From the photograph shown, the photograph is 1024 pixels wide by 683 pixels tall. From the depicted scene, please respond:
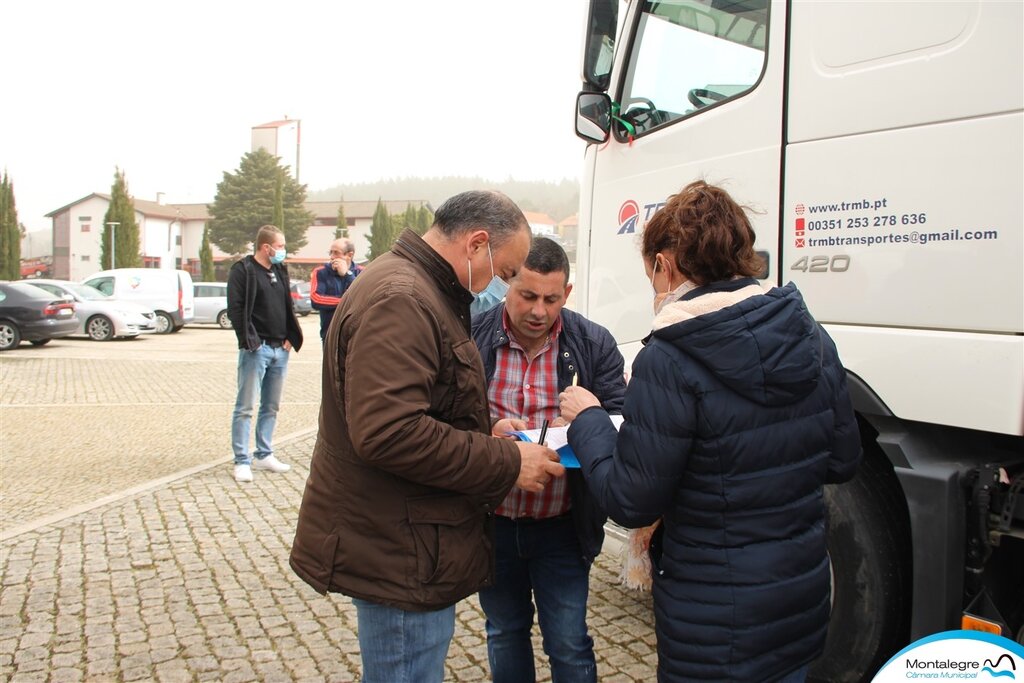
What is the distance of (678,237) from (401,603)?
43.0 inches

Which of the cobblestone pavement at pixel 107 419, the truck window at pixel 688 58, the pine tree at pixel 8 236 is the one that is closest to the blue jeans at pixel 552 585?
the truck window at pixel 688 58

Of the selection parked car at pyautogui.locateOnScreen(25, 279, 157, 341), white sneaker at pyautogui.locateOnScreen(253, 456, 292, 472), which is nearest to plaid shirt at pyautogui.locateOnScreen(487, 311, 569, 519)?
white sneaker at pyautogui.locateOnScreen(253, 456, 292, 472)

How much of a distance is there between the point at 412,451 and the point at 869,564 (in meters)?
1.86

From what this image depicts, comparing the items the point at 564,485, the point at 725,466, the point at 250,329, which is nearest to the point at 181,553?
the point at 250,329

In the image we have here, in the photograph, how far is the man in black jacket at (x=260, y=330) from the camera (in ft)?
21.1

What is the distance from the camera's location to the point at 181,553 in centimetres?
487

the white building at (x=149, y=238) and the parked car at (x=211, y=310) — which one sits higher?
the white building at (x=149, y=238)

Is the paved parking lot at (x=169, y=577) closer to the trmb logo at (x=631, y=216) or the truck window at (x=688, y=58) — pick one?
the trmb logo at (x=631, y=216)

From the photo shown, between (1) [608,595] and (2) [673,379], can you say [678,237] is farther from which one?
(1) [608,595]

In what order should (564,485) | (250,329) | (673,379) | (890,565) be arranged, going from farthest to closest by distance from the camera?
(250,329) < (890,565) < (564,485) < (673,379)

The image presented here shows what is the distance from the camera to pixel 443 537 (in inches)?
78.0

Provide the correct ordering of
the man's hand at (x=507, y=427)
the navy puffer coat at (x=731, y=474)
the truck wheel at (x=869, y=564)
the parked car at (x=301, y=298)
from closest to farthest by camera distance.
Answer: the navy puffer coat at (x=731, y=474), the man's hand at (x=507, y=427), the truck wheel at (x=869, y=564), the parked car at (x=301, y=298)

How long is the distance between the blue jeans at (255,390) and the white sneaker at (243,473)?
1.5 inches

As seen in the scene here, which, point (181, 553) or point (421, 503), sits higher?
point (421, 503)
